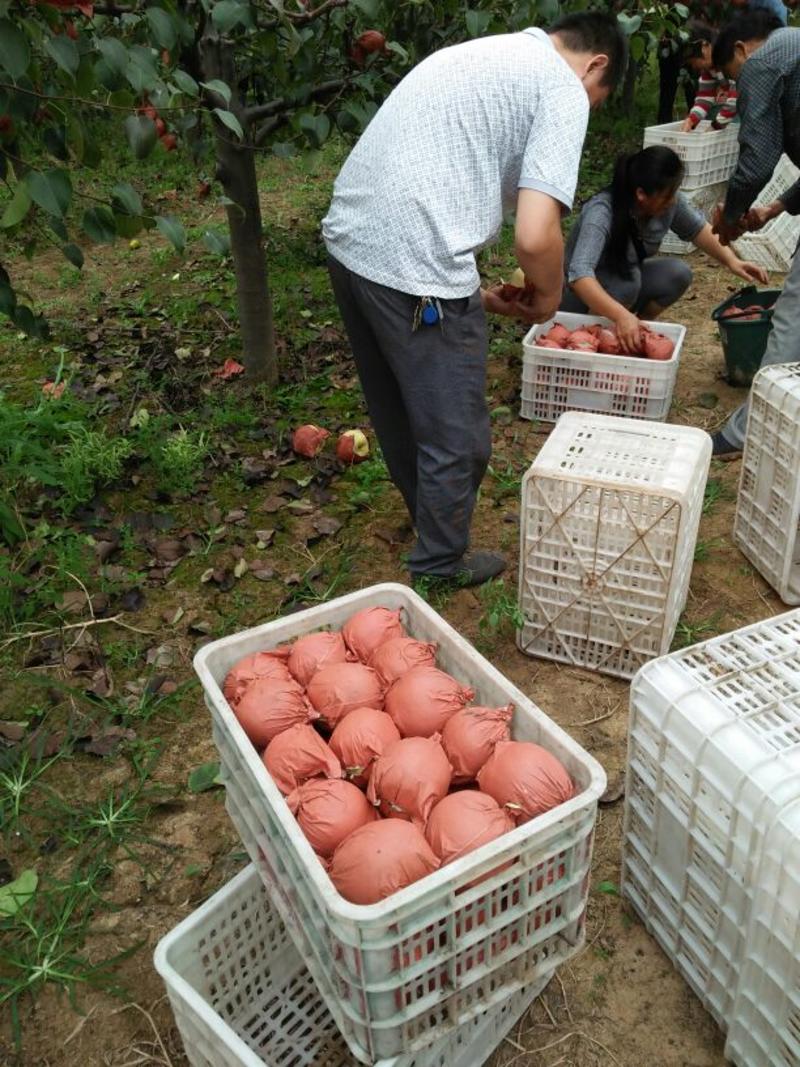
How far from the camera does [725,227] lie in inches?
166

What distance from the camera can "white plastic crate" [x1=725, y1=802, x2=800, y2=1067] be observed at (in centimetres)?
137

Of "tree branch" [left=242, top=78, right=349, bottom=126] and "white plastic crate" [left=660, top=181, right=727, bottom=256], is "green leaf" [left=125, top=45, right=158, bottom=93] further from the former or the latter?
"white plastic crate" [left=660, top=181, right=727, bottom=256]

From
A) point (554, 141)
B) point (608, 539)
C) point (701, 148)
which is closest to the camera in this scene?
point (554, 141)

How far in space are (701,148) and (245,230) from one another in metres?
3.63

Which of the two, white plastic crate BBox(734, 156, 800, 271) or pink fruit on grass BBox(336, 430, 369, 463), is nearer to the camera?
pink fruit on grass BBox(336, 430, 369, 463)

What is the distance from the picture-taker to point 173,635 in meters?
2.92

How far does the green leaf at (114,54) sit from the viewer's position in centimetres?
188

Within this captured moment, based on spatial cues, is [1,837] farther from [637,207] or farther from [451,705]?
[637,207]

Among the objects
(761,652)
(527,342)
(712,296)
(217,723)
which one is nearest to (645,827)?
(761,652)

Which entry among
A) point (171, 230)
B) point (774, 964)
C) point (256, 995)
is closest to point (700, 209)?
point (171, 230)

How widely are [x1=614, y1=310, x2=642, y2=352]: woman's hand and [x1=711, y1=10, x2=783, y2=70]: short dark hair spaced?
134cm

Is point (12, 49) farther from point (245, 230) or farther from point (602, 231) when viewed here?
point (602, 231)

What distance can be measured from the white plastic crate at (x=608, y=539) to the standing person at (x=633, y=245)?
1.33 m

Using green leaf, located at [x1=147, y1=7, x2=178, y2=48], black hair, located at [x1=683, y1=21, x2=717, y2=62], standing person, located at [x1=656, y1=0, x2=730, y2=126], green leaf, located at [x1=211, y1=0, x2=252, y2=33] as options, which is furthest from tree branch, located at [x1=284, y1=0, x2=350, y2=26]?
black hair, located at [x1=683, y1=21, x2=717, y2=62]
